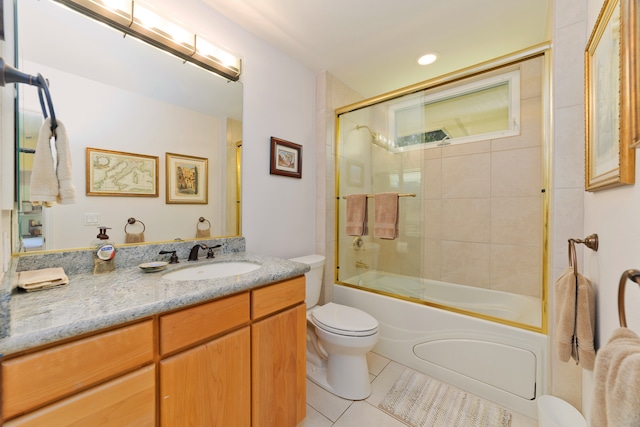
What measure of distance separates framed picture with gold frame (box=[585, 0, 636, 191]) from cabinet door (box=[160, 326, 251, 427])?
4.27 ft

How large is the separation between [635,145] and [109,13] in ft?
6.45

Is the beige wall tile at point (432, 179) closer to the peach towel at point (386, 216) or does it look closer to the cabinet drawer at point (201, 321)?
the peach towel at point (386, 216)

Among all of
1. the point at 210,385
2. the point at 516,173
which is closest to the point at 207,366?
the point at 210,385

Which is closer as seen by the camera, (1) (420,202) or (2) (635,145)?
(2) (635,145)

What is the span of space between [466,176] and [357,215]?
1050 mm

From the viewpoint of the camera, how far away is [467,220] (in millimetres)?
2184

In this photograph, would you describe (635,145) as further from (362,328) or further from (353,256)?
(353,256)

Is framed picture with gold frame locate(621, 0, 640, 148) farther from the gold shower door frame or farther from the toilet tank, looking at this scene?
the toilet tank

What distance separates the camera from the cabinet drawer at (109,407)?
583 millimetres

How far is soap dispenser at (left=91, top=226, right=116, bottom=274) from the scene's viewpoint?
3.48 ft

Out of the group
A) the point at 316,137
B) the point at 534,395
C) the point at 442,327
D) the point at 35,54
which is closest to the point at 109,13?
the point at 35,54

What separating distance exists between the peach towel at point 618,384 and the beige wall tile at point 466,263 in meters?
1.81

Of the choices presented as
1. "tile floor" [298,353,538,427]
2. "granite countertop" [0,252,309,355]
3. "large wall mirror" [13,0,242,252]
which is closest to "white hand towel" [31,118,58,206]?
"large wall mirror" [13,0,242,252]

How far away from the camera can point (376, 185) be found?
7.32 feet
